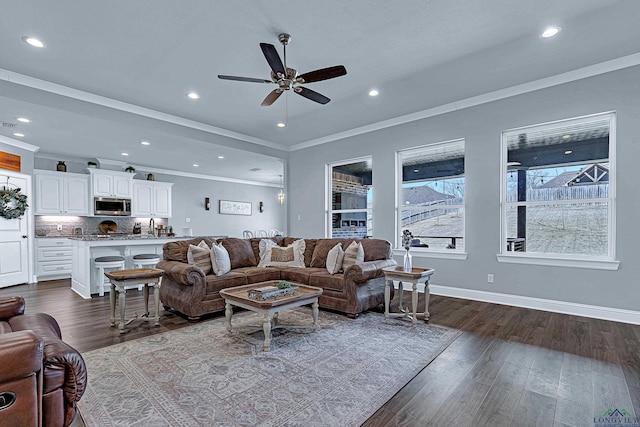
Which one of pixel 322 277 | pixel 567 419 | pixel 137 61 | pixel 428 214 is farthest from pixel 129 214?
pixel 567 419

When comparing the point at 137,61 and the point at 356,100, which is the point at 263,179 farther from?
the point at 137,61

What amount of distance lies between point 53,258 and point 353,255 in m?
6.73

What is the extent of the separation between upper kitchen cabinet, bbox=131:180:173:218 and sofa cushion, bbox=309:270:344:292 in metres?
6.19

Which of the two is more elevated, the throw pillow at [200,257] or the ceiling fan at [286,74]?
the ceiling fan at [286,74]

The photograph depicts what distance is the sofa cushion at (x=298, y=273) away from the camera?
4297 millimetres

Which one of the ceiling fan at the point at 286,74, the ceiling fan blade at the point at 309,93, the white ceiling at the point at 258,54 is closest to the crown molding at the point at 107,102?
the white ceiling at the point at 258,54

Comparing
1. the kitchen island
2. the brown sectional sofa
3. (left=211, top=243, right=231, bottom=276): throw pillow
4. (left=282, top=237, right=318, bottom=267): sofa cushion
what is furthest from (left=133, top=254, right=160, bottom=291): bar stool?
(left=282, top=237, right=318, bottom=267): sofa cushion

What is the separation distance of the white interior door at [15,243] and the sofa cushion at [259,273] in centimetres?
482

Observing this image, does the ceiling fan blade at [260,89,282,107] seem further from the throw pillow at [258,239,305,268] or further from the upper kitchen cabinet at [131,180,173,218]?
the upper kitchen cabinet at [131,180,173,218]

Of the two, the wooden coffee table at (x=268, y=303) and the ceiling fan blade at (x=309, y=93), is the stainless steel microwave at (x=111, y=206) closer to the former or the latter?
the wooden coffee table at (x=268, y=303)

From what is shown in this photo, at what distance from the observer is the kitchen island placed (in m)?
4.96

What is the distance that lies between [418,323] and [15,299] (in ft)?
11.6

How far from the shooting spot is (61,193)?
280 inches

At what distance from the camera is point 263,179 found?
10.9 m
